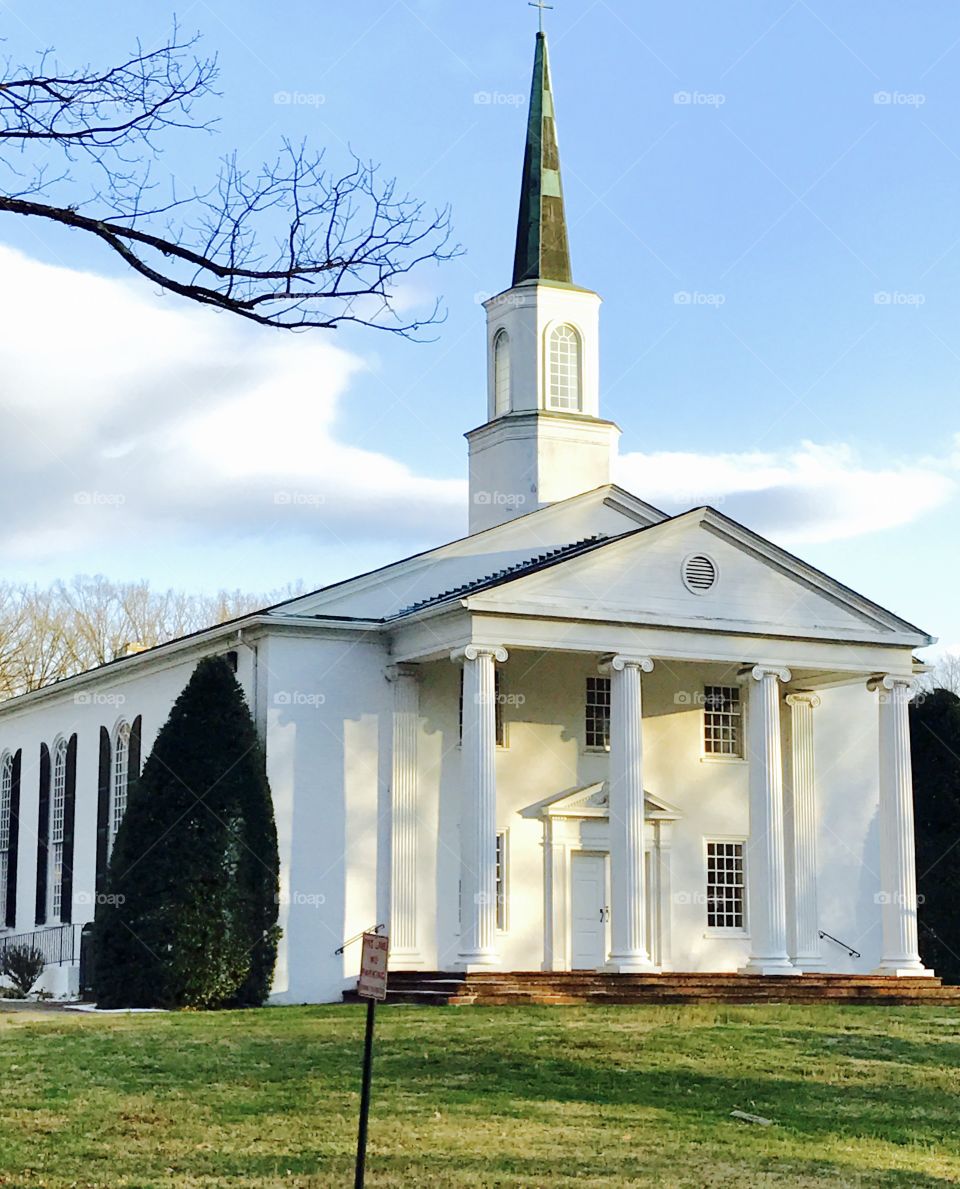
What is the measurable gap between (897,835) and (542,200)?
49.7 feet

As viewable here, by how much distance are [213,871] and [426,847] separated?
3.88 metres

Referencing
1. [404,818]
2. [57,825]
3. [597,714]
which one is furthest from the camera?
[57,825]

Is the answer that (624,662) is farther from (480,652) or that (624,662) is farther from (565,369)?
(565,369)

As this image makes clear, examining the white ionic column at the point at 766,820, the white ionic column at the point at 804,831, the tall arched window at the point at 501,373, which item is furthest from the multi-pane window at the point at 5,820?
the white ionic column at the point at 766,820

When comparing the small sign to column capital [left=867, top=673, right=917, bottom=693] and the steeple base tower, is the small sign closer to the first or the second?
column capital [left=867, top=673, right=917, bottom=693]

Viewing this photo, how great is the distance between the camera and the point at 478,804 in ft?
96.8

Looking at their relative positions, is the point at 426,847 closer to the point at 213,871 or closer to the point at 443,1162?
the point at 213,871

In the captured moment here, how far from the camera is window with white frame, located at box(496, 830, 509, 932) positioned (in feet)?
105

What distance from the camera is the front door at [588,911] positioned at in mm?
32562

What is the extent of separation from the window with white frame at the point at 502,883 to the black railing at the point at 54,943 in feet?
30.2

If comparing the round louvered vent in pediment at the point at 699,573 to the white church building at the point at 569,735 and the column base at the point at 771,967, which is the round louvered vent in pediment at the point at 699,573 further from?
the column base at the point at 771,967

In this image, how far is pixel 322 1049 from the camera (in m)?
21.7

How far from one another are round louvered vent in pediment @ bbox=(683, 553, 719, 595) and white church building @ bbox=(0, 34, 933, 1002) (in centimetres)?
5

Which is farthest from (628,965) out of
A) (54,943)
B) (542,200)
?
(542,200)
